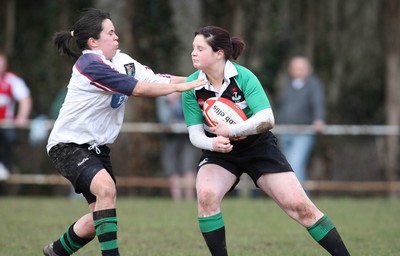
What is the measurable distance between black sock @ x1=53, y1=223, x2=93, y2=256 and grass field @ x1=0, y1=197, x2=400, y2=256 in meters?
0.70

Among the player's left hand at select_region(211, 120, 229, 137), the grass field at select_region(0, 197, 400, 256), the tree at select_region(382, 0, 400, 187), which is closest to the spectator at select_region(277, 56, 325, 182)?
the grass field at select_region(0, 197, 400, 256)

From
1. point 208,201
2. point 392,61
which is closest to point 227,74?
point 208,201

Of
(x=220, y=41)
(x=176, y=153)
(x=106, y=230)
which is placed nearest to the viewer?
(x=106, y=230)

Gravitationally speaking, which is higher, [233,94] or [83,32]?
[83,32]

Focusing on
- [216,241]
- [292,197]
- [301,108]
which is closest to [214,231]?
[216,241]

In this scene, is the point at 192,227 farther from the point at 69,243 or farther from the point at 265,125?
the point at 265,125

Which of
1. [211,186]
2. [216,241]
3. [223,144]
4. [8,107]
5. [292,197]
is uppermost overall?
[223,144]

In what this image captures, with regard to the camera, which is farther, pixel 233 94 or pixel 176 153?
pixel 176 153

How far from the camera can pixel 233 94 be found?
5.75 meters

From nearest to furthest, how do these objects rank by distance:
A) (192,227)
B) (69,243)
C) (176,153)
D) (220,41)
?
(220,41), (69,243), (192,227), (176,153)

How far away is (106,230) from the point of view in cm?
555

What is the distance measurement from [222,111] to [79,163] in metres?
1.00

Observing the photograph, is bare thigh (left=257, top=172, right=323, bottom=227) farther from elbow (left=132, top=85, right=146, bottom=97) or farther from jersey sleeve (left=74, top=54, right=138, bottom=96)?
jersey sleeve (left=74, top=54, right=138, bottom=96)

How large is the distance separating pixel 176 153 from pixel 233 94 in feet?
23.9
